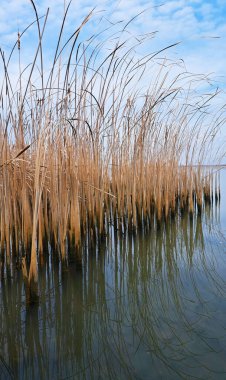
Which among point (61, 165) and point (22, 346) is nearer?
point (22, 346)

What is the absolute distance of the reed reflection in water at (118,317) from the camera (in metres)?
1.05

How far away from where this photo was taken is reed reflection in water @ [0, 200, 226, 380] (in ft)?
3.45

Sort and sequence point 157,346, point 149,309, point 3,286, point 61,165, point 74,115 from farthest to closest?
point 74,115, point 61,165, point 3,286, point 149,309, point 157,346

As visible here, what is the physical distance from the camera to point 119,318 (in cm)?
140

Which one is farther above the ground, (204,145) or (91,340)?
(204,145)

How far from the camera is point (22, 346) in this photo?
47.3 inches

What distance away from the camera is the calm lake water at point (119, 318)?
1053 millimetres

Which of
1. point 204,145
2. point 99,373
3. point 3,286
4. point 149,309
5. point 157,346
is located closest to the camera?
point 99,373

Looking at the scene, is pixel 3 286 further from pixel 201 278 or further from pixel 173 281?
pixel 201 278

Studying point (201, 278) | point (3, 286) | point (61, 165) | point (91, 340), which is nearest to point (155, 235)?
point (201, 278)

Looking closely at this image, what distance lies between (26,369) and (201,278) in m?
1.14

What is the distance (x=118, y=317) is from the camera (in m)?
1.41

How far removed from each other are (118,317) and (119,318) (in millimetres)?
12

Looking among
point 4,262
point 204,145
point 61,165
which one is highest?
point 204,145
